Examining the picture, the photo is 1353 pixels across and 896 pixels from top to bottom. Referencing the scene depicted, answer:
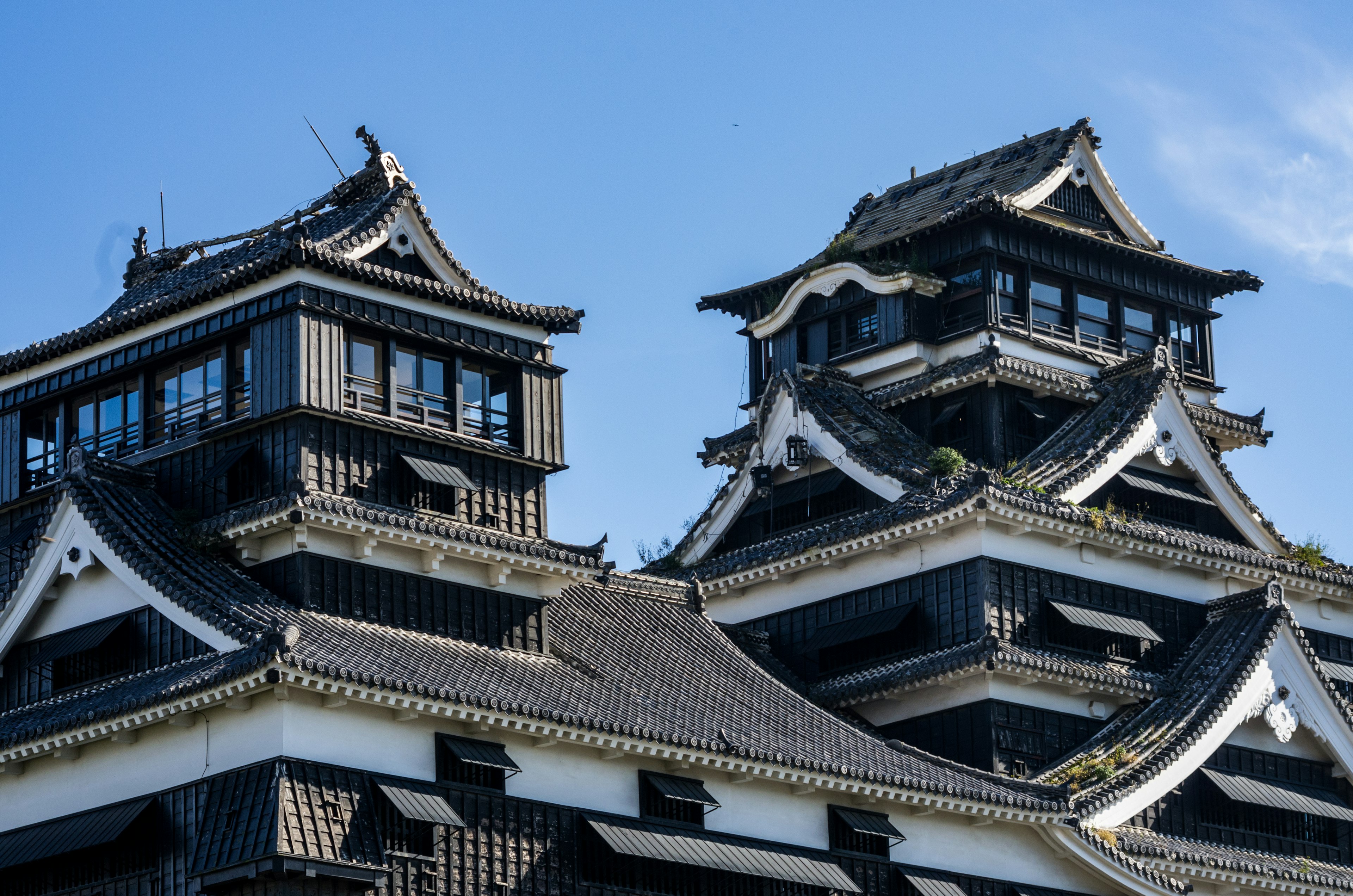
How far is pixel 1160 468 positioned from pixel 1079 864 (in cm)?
A: 1161

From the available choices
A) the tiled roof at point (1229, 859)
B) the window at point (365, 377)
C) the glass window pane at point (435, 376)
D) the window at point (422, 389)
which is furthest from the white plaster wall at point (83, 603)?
the tiled roof at point (1229, 859)

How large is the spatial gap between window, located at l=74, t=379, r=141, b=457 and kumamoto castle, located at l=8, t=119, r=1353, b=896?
0.08 meters

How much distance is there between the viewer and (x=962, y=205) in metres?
54.8

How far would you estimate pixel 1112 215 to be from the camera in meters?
57.8

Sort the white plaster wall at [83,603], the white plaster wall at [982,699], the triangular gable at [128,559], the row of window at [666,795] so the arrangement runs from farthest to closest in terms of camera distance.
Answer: the white plaster wall at [982,699], the white plaster wall at [83,603], the triangular gable at [128,559], the row of window at [666,795]

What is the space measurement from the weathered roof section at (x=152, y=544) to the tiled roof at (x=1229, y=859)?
18897mm

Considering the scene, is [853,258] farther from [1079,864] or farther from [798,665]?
[1079,864]

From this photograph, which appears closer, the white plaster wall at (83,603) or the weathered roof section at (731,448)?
the white plaster wall at (83,603)

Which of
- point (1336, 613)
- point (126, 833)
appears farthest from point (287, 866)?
point (1336, 613)

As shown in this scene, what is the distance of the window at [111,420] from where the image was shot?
44125 millimetres

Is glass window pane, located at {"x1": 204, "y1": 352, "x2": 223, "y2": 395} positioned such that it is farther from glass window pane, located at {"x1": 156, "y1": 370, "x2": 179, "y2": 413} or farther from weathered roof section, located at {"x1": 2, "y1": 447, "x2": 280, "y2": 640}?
weathered roof section, located at {"x1": 2, "y1": 447, "x2": 280, "y2": 640}

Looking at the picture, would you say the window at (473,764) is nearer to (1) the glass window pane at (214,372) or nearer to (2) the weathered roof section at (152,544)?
(2) the weathered roof section at (152,544)

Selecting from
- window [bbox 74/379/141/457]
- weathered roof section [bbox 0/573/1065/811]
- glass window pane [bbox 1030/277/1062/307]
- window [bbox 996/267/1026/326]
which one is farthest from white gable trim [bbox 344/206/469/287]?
glass window pane [bbox 1030/277/1062/307]

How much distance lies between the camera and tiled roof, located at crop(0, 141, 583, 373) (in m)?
42.2
